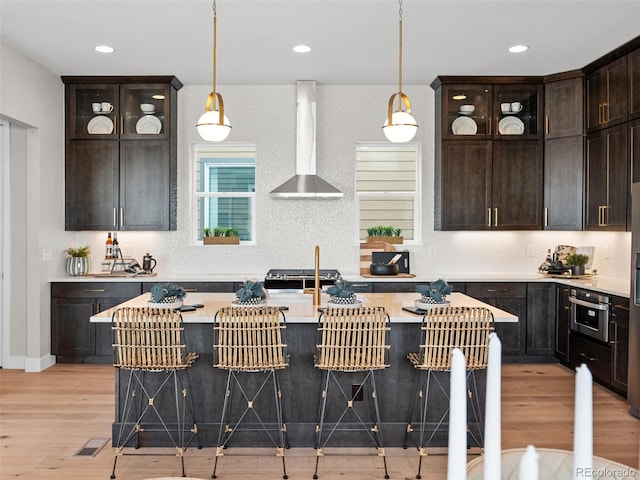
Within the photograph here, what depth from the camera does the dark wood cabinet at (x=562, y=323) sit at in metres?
5.49

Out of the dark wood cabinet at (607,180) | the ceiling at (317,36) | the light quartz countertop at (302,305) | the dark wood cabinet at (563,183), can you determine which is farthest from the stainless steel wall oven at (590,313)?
the ceiling at (317,36)

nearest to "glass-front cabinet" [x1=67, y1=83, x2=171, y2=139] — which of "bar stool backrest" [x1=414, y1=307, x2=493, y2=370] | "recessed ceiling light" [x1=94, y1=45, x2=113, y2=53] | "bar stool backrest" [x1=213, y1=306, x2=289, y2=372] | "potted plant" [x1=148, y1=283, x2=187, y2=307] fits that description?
"recessed ceiling light" [x1=94, y1=45, x2=113, y2=53]

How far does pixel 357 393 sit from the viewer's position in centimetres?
361

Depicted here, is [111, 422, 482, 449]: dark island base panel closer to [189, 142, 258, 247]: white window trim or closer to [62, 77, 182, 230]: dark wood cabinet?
[62, 77, 182, 230]: dark wood cabinet

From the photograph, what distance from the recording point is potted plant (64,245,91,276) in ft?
19.4

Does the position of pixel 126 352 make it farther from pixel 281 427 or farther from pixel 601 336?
pixel 601 336

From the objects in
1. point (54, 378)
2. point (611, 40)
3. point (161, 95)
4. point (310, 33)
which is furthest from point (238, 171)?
point (611, 40)

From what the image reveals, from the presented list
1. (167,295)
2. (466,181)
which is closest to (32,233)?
(167,295)

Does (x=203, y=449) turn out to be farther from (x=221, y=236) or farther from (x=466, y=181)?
(x=466, y=181)

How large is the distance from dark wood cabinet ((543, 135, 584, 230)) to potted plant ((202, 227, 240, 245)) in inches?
132

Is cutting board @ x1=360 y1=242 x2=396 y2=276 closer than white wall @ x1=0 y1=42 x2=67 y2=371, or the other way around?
white wall @ x1=0 y1=42 x2=67 y2=371

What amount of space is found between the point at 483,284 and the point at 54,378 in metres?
4.23

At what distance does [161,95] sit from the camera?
19.8ft

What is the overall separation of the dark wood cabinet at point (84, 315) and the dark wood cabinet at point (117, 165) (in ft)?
2.27
